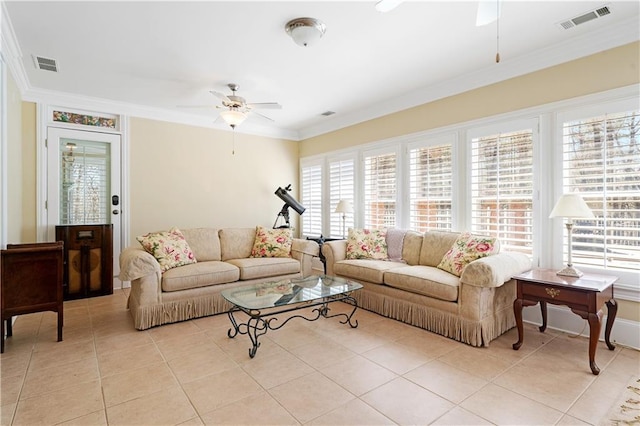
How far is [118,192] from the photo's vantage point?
467cm

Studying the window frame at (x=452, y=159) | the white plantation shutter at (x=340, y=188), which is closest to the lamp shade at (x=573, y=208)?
the window frame at (x=452, y=159)

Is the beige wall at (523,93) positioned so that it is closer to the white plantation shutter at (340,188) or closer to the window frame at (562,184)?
the window frame at (562,184)

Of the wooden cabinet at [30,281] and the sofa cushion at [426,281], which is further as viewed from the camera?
the sofa cushion at [426,281]

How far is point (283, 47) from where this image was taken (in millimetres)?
3107

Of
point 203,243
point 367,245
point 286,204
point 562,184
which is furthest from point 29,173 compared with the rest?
point 562,184

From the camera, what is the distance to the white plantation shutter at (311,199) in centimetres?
600

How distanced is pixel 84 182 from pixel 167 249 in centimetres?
194

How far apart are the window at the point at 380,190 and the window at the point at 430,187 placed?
0.32 m

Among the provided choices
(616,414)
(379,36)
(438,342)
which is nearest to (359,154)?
(379,36)

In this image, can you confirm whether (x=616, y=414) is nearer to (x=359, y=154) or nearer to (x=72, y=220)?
(x=359, y=154)

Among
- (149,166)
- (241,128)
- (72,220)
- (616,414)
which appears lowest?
(616,414)

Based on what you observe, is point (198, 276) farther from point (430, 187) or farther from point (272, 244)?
point (430, 187)

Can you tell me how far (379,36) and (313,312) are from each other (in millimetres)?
2815

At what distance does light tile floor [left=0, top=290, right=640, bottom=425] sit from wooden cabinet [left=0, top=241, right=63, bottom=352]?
1.04ft
